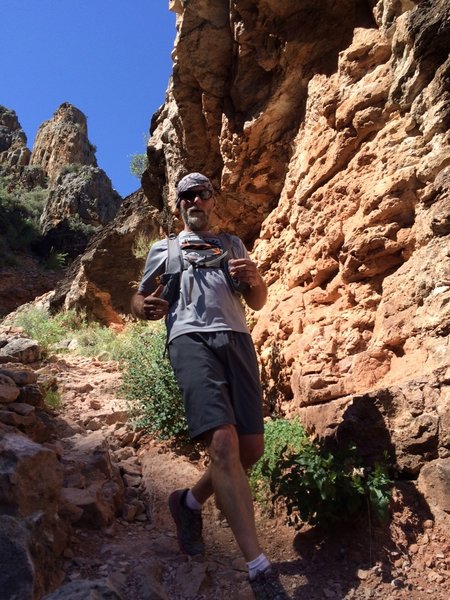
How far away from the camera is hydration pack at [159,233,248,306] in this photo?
261cm

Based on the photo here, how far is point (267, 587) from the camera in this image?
1.99 m

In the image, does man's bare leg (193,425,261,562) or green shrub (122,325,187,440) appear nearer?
man's bare leg (193,425,261,562)

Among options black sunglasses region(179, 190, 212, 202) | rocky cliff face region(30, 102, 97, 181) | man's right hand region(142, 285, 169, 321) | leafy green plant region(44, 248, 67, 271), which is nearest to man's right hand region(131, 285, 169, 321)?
man's right hand region(142, 285, 169, 321)

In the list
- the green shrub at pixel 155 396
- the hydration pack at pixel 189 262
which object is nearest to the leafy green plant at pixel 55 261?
the green shrub at pixel 155 396

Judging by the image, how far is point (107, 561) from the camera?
2410 mm

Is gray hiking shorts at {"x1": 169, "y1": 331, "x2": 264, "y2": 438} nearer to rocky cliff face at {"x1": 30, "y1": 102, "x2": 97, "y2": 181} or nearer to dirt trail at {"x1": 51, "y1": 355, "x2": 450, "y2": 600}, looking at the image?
dirt trail at {"x1": 51, "y1": 355, "x2": 450, "y2": 600}

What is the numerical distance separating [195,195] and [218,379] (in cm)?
102

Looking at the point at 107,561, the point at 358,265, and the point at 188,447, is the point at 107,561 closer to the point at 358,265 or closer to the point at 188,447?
the point at 188,447

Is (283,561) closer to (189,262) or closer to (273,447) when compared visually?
(273,447)

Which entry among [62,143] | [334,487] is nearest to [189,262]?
[334,487]

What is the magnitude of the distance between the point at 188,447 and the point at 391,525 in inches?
69.2

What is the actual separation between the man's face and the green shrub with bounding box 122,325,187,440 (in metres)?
1.15

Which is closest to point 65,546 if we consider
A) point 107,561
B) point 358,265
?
point 107,561

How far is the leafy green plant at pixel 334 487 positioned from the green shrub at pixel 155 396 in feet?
4.66
